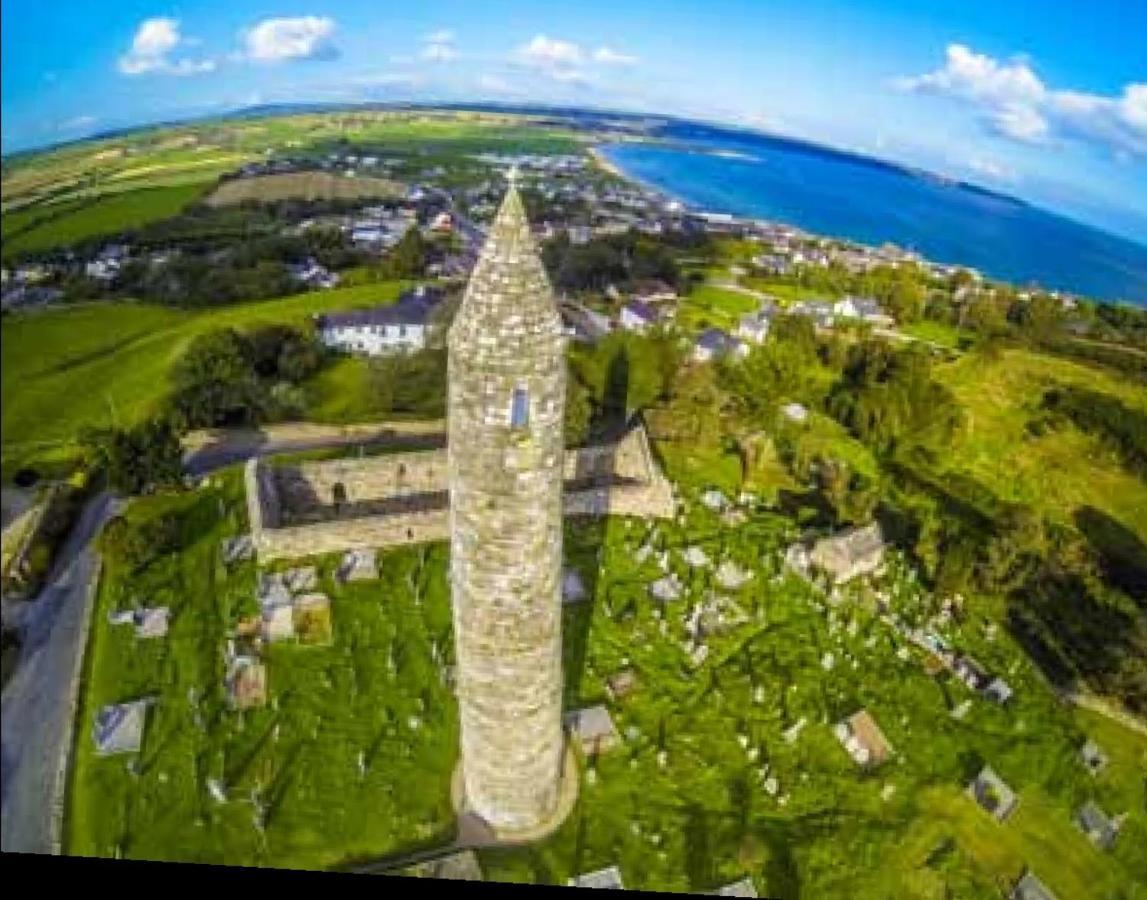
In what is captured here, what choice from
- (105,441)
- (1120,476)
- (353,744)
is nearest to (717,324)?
(353,744)

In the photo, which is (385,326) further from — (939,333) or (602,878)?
(939,333)

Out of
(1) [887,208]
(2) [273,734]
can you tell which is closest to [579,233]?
(1) [887,208]

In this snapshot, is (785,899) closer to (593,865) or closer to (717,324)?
(593,865)

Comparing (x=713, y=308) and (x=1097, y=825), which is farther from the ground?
(x=713, y=308)

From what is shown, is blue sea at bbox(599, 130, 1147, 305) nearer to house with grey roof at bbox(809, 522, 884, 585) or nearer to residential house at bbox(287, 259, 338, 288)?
house with grey roof at bbox(809, 522, 884, 585)

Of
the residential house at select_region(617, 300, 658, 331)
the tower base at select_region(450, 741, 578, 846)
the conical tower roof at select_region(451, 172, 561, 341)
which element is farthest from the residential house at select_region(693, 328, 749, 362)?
the conical tower roof at select_region(451, 172, 561, 341)

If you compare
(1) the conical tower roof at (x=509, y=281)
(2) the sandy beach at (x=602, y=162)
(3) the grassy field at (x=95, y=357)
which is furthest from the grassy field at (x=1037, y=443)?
(3) the grassy field at (x=95, y=357)
